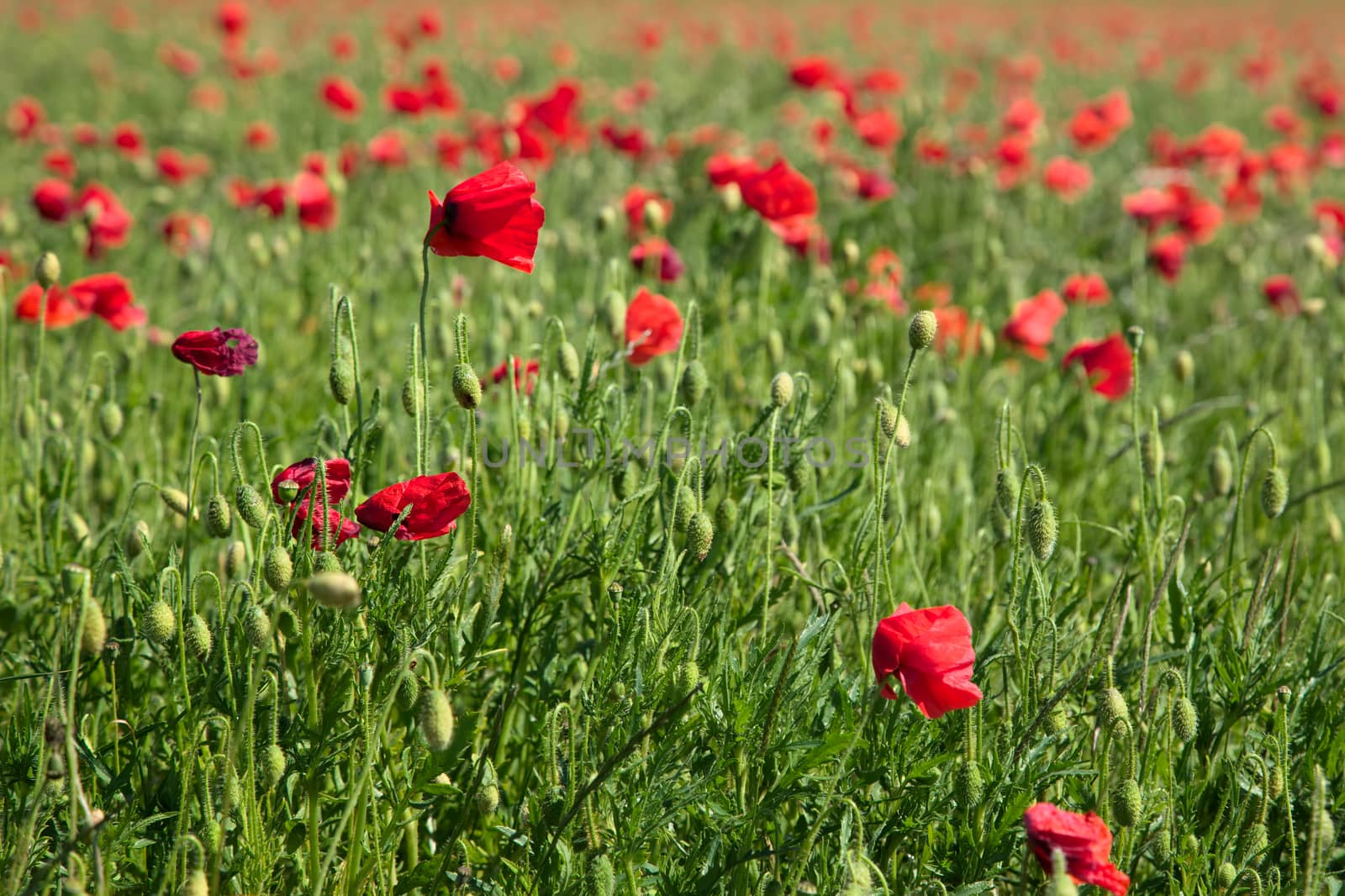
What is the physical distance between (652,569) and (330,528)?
18.7 inches

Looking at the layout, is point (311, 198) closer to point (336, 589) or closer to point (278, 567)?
point (278, 567)

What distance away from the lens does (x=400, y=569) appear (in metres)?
1.64

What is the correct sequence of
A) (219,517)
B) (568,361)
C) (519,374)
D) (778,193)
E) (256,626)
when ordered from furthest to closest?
(778,193), (519,374), (568,361), (219,517), (256,626)

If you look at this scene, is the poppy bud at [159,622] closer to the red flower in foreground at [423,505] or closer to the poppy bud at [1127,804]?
the red flower in foreground at [423,505]

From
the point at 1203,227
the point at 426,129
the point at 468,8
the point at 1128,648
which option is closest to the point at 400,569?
the point at 1128,648

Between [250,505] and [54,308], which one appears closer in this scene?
[250,505]

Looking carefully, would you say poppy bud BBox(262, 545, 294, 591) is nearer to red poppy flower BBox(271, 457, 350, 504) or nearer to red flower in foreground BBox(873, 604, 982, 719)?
red poppy flower BBox(271, 457, 350, 504)

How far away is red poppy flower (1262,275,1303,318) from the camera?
3445 millimetres

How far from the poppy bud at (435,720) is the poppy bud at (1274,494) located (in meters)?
1.27

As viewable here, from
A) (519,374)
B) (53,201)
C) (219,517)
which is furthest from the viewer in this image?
(53,201)

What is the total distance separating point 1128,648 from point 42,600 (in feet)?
5.59

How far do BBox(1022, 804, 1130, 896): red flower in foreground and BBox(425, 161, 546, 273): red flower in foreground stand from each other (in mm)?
918

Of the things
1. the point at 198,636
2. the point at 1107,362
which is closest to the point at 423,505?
the point at 198,636

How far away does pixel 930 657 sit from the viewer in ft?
4.73
